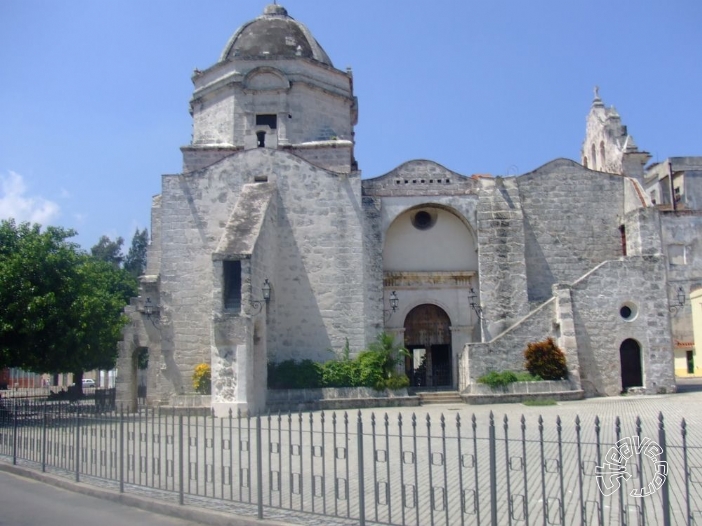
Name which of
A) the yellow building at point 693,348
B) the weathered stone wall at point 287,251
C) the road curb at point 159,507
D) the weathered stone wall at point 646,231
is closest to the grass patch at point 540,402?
the weathered stone wall at point 287,251

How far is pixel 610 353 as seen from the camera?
23484 millimetres

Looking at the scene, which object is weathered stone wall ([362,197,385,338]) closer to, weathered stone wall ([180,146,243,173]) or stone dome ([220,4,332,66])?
weathered stone wall ([180,146,243,173])

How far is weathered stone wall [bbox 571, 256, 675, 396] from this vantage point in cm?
2327

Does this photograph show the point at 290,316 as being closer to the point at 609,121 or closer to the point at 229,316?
the point at 229,316

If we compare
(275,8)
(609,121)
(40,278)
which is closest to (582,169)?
(609,121)

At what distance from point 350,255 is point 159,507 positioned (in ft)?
53.3

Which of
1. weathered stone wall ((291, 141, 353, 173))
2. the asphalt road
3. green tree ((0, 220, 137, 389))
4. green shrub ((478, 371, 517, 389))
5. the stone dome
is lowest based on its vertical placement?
the asphalt road

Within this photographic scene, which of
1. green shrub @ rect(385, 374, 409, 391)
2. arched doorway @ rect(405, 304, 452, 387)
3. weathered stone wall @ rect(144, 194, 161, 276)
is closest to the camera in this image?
green shrub @ rect(385, 374, 409, 391)

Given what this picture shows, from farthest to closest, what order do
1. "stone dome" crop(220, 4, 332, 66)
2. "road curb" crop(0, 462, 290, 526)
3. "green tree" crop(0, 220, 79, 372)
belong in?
1. "stone dome" crop(220, 4, 332, 66)
2. "green tree" crop(0, 220, 79, 372)
3. "road curb" crop(0, 462, 290, 526)

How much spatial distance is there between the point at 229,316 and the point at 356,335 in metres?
Answer: 5.62

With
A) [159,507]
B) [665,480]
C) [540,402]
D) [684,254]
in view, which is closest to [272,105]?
[540,402]

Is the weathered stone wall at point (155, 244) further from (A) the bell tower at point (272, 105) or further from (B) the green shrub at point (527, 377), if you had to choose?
(B) the green shrub at point (527, 377)

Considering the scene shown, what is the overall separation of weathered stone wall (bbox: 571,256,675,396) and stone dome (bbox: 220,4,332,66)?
13.8 m

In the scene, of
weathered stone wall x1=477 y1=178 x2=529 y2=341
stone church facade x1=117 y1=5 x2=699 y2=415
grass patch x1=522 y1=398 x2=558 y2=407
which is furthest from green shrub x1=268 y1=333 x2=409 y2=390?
weathered stone wall x1=477 y1=178 x2=529 y2=341
